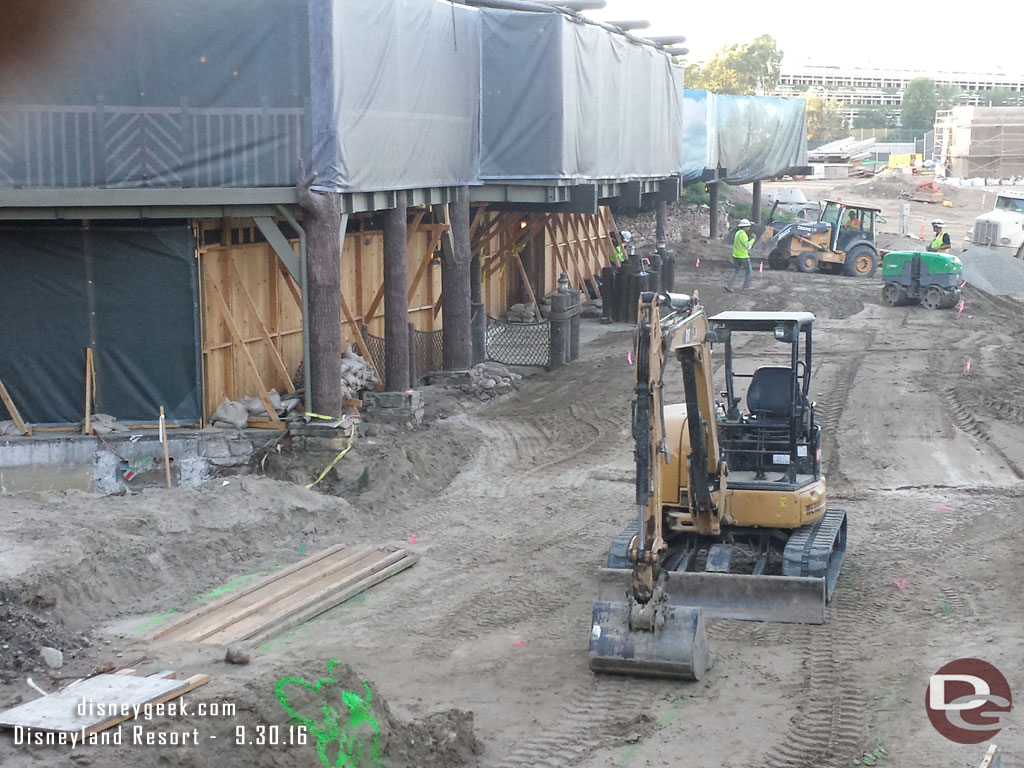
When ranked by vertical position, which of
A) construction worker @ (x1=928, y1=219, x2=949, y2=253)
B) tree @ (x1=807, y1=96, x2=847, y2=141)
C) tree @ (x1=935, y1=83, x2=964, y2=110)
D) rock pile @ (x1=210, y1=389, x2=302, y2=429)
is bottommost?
rock pile @ (x1=210, y1=389, x2=302, y2=429)

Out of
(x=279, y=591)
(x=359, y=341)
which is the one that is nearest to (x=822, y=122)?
(x=359, y=341)

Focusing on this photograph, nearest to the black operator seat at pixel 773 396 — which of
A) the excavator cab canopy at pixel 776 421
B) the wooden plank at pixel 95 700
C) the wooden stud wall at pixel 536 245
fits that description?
the excavator cab canopy at pixel 776 421

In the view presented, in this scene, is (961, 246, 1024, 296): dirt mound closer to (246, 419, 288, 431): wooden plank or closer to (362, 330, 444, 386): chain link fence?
(362, 330, 444, 386): chain link fence

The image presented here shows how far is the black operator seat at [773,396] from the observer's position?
10.9 metres

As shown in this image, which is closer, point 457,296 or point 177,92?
point 177,92

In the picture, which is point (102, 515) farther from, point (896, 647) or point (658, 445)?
point (896, 647)

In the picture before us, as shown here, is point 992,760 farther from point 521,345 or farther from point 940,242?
point 940,242

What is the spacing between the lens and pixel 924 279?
96.8 ft

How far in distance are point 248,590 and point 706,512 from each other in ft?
13.5

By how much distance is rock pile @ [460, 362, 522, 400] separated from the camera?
19.1 meters

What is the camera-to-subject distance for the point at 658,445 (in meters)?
8.62

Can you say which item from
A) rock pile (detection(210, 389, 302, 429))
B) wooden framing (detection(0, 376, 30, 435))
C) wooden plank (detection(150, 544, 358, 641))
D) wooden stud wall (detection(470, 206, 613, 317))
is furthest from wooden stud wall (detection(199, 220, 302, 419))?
wooden stud wall (detection(470, 206, 613, 317))

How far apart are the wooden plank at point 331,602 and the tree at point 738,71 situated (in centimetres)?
7480

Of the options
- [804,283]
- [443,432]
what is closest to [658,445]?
[443,432]
